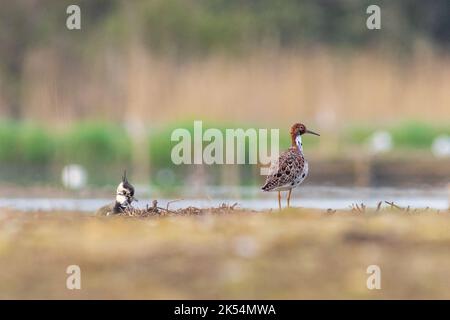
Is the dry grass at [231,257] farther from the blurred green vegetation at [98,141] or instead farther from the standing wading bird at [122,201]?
the blurred green vegetation at [98,141]

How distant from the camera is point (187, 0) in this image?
26.3 m

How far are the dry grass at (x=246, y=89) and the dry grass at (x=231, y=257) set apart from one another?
12.2m

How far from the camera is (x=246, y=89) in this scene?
1973 cm

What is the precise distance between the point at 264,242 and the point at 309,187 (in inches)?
385

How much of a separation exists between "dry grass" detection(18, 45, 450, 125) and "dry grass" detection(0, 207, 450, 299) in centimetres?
1215

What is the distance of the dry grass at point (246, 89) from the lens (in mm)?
19578

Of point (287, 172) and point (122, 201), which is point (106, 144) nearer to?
point (122, 201)

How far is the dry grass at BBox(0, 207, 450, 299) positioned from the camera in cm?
585

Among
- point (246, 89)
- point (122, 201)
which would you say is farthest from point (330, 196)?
point (122, 201)

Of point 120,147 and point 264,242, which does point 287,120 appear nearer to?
point 120,147

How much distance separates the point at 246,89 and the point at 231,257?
44.7 ft

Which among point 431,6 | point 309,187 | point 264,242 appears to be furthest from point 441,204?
point 431,6

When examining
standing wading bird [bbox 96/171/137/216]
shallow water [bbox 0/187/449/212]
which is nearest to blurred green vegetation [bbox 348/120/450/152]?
shallow water [bbox 0/187/449/212]

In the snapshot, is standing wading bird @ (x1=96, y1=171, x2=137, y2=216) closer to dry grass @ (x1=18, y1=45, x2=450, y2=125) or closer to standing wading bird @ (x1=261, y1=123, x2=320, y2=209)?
standing wading bird @ (x1=261, y1=123, x2=320, y2=209)
